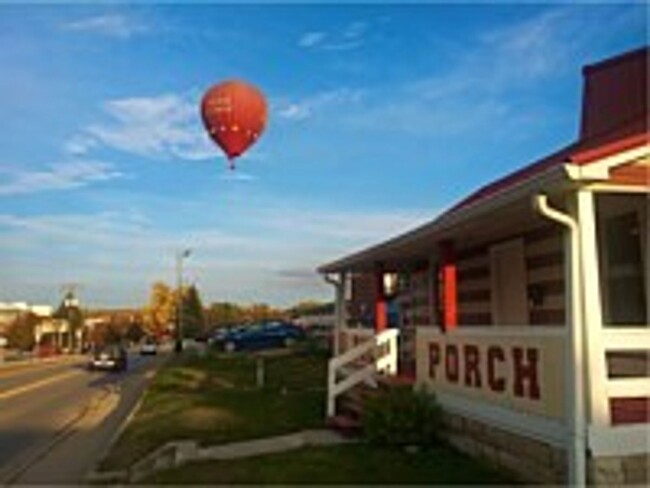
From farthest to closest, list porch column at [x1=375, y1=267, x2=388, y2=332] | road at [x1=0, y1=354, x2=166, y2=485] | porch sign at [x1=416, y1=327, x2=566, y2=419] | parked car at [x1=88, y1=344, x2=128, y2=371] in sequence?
1. parked car at [x1=88, y1=344, x2=128, y2=371]
2. porch column at [x1=375, y1=267, x2=388, y2=332]
3. road at [x1=0, y1=354, x2=166, y2=485]
4. porch sign at [x1=416, y1=327, x2=566, y2=419]

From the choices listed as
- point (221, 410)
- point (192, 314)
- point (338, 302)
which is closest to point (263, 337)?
point (338, 302)

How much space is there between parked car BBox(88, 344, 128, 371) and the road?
8399 mm

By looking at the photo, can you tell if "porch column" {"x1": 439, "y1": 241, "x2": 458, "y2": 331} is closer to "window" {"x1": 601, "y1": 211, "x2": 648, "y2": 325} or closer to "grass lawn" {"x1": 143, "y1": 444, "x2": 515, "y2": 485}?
"grass lawn" {"x1": 143, "y1": 444, "x2": 515, "y2": 485}

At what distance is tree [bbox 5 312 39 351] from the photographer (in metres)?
119

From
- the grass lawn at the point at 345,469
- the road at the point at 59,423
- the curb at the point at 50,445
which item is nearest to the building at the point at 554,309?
the grass lawn at the point at 345,469

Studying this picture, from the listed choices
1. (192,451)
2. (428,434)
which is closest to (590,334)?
(428,434)

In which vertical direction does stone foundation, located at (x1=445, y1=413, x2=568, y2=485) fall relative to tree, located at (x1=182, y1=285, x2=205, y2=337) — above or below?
below

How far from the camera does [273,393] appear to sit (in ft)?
77.8

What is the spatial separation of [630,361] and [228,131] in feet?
28.1

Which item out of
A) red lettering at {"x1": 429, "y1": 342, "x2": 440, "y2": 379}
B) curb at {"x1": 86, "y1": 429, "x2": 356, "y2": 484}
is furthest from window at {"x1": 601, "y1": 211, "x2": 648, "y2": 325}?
curb at {"x1": 86, "y1": 429, "x2": 356, "y2": 484}

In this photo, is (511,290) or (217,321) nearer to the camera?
(511,290)

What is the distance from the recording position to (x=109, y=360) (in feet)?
174

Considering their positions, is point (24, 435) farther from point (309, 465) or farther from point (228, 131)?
point (309, 465)

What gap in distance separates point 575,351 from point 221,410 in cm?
1174
